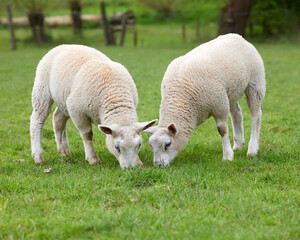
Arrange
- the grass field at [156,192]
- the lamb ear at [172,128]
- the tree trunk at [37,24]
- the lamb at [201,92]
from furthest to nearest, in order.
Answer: the tree trunk at [37,24] → the lamb at [201,92] → the lamb ear at [172,128] → the grass field at [156,192]

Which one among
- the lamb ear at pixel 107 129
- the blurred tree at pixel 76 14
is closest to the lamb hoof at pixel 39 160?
the lamb ear at pixel 107 129

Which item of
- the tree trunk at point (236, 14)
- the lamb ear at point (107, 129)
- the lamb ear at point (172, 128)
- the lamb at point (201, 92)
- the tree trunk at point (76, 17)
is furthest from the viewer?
the tree trunk at point (76, 17)

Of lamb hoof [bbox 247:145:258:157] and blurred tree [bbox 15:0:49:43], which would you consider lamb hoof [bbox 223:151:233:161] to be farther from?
blurred tree [bbox 15:0:49:43]

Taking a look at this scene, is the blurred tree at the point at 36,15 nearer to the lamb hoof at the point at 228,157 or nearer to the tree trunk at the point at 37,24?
the tree trunk at the point at 37,24

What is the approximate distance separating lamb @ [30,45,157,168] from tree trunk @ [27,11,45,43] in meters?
17.4

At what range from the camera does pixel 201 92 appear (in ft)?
18.3

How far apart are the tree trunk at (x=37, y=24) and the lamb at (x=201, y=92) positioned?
1799 centimetres

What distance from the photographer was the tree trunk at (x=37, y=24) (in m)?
22.6

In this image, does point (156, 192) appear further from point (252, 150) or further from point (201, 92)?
point (252, 150)

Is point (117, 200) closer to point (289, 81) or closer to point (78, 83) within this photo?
point (78, 83)

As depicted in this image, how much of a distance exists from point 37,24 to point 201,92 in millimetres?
20095

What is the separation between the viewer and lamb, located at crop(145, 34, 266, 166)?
5.41 meters

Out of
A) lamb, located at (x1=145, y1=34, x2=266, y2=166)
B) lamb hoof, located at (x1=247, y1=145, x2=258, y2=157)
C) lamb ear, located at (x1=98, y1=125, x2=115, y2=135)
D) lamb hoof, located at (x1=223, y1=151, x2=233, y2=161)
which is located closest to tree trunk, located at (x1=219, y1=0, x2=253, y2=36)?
lamb, located at (x1=145, y1=34, x2=266, y2=166)

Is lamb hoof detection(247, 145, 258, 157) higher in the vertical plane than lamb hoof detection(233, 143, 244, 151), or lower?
higher
